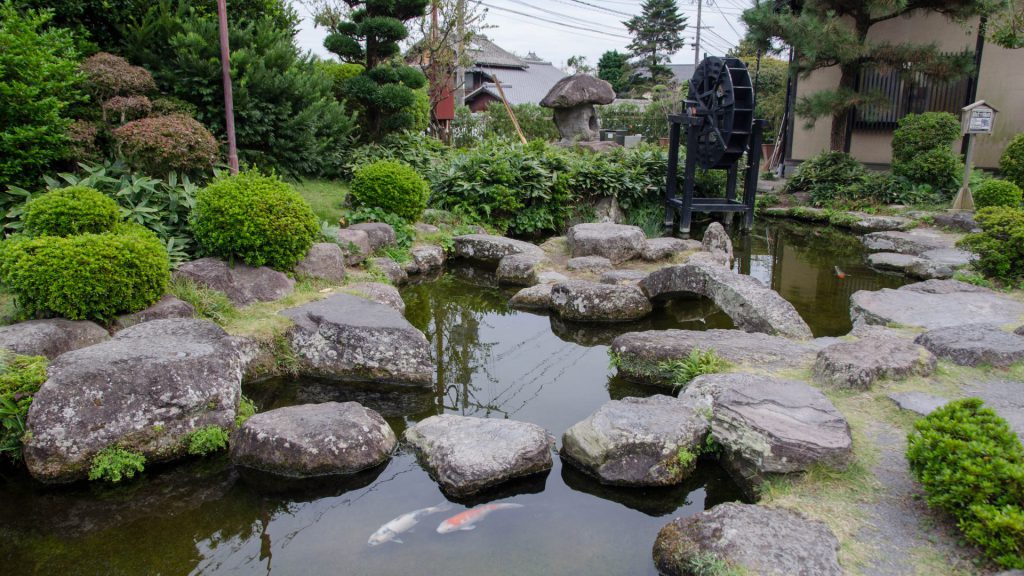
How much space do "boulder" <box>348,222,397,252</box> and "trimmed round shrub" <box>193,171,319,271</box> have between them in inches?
72.9

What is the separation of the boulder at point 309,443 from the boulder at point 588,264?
4792 mm

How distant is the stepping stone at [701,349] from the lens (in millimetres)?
4863

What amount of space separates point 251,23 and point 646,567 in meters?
8.94

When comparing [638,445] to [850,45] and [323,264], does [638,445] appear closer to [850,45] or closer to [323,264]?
[323,264]

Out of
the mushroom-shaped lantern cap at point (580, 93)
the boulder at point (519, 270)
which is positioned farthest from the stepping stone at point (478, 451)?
the mushroom-shaped lantern cap at point (580, 93)

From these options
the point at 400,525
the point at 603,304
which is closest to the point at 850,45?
the point at 603,304

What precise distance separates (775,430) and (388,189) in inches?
267

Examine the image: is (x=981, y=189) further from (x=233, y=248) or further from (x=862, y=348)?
(x=233, y=248)

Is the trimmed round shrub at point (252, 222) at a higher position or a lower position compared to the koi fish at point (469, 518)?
higher

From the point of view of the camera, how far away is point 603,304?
22.6 ft

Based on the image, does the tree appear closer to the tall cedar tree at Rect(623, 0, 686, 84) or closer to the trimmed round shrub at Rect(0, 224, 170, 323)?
the tall cedar tree at Rect(623, 0, 686, 84)

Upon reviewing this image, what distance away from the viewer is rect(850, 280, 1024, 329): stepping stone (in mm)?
5680

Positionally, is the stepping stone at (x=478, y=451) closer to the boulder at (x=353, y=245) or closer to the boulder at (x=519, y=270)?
the boulder at (x=353, y=245)

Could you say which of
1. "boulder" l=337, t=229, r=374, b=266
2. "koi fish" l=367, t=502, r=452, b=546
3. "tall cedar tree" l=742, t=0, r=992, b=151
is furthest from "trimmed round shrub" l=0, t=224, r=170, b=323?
"tall cedar tree" l=742, t=0, r=992, b=151
